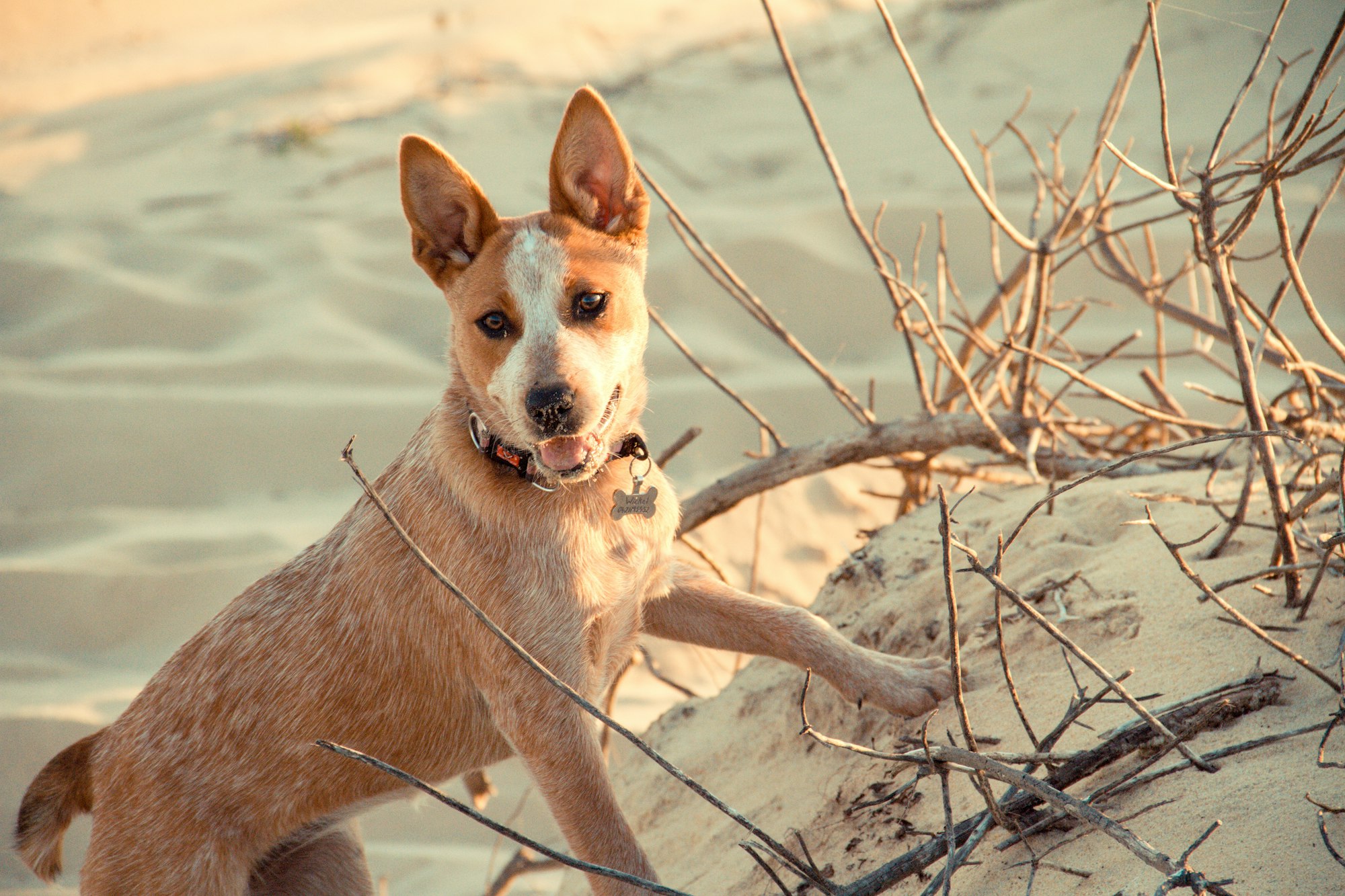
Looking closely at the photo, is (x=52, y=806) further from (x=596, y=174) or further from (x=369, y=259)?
(x=369, y=259)

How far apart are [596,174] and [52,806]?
85.6 inches

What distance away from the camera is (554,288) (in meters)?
2.71

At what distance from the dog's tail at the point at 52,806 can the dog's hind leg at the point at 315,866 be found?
20.1 inches

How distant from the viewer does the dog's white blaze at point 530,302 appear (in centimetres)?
254

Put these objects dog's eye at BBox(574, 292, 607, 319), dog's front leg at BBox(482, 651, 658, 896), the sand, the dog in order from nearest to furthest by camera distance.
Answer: dog's front leg at BBox(482, 651, 658, 896) < the dog < dog's eye at BBox(574, 292, 607, 319) < the sand

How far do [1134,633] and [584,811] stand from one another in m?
1.26

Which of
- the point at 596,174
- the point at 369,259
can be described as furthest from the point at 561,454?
the point at 369,259

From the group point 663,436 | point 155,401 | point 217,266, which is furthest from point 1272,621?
point 217,266

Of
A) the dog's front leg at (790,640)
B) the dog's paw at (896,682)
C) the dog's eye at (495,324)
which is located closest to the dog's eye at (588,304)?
the dog's eye at (495,324)

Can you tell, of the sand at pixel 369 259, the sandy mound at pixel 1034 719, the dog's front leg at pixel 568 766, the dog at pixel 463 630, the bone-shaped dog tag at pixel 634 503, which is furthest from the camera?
the sand at pixel 369 259

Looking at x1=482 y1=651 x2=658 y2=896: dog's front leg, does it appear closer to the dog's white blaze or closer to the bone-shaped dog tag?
the bone-shaped dog tag

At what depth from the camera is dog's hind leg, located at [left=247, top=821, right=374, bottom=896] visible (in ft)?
8.89

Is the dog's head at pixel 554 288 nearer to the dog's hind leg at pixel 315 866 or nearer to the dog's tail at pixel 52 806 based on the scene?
the dog's hind leg at pixel 315 866

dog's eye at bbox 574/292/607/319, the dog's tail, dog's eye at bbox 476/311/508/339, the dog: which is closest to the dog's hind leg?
the dog
